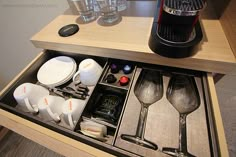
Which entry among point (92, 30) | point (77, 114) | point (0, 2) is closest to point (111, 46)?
point (92, 30)

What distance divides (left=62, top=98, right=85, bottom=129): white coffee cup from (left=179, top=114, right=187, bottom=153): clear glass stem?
0.93 ft

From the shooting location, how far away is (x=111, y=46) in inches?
18.9

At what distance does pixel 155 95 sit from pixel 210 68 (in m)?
0.17

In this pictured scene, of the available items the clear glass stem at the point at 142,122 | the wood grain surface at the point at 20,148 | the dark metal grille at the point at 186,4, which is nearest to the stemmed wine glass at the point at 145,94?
the clear glass stem at the point at 142,122

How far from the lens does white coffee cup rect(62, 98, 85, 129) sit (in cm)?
44

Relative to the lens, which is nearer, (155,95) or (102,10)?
(155,95)

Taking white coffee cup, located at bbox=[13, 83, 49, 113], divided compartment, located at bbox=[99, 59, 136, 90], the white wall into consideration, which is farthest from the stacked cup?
the white wall

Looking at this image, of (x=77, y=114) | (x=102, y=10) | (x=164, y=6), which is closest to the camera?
(x=164, y=6)

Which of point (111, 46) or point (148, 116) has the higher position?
point (111, 46)

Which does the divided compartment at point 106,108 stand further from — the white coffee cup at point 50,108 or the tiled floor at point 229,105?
the tiled floor at point 229,105

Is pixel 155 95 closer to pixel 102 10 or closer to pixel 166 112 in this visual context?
pixel 166 112

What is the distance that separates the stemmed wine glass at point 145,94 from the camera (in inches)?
14.4

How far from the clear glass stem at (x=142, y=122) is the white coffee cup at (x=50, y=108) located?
28 centimetres

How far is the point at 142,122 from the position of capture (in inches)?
15.8
